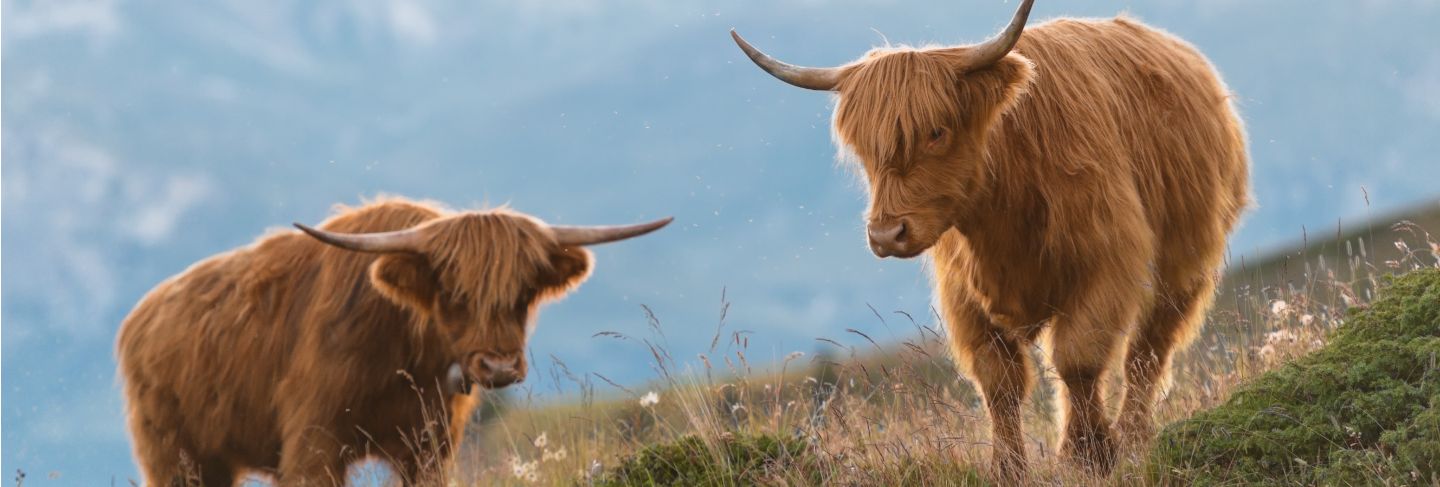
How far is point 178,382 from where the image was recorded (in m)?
7.82

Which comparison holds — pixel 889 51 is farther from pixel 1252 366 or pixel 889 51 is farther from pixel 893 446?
pixel 1252 366

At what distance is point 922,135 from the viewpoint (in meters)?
5.34

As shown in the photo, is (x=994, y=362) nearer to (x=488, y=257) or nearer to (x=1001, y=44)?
(x=1001, y=44)

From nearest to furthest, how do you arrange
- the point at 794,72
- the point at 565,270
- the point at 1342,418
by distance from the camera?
the point at 1342,418
the point at 794,72
the point at 565,270

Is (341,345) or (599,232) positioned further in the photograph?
(599,232)

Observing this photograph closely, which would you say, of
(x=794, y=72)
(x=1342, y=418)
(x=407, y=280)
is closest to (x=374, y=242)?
(x=407, y=280)

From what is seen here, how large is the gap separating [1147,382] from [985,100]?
→ 1547mm

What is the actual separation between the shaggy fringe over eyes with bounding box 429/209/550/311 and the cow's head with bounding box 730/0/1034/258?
205 cm

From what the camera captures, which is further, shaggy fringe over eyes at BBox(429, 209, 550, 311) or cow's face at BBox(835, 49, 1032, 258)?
shaggy fringe over eyes at BBox(429, 209, 550, 311)

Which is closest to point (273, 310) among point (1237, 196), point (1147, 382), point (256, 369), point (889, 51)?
point (256, 369)

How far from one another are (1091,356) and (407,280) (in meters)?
3.07

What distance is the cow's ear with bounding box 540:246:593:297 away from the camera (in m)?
7.39

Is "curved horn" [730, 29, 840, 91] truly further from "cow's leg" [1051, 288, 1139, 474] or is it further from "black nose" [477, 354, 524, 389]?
"black nose" [477, 354, 524, 389]

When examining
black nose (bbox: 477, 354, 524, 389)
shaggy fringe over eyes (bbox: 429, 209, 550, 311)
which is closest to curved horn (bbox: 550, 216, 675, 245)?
shaggy fringe over eyes (bbox: 429, 209, 550, 311)
